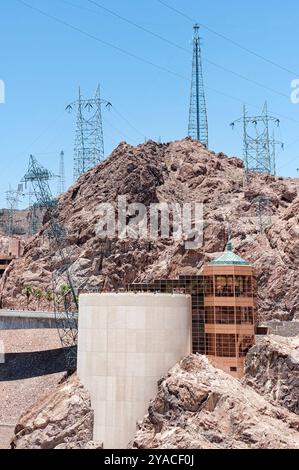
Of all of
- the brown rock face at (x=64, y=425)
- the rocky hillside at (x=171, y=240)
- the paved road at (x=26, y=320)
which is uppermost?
the rocky hillside at (x=171, y=240)

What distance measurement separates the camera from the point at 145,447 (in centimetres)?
6725

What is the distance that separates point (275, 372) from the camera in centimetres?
7100

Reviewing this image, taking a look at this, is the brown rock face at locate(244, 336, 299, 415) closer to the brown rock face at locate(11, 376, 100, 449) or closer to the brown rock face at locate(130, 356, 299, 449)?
the brown rock face at locate(130, 356, 299, 449)

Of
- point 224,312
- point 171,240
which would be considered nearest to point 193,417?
point 224,312

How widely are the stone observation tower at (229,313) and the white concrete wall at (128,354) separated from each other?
156 inches

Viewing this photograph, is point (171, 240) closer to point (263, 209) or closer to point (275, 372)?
point (263, 209)

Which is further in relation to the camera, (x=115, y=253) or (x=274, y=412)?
(x=115, y=253)

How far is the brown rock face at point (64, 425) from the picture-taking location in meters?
71.3

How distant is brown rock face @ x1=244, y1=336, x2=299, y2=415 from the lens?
70188 millimetres

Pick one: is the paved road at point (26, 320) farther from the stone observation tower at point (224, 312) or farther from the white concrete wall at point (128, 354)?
the stone observation tower at point (224, 312)

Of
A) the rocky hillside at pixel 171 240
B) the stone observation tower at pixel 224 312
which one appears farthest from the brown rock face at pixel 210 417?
the rocky hillside at pixel 171 240

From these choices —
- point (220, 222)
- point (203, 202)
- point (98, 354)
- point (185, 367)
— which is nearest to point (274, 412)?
point (185, 367)

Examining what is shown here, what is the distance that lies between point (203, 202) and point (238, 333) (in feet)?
211

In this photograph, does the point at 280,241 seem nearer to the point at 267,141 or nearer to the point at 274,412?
the point at 267,141
